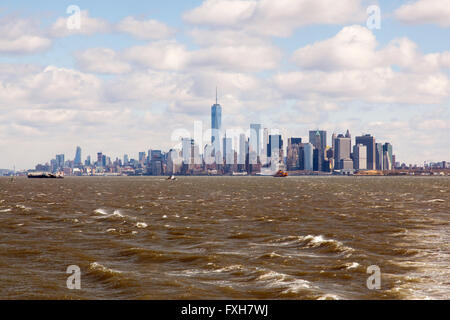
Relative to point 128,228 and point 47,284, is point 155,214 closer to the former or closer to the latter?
point 128,228

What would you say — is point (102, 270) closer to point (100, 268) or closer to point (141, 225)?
point (100, 268)

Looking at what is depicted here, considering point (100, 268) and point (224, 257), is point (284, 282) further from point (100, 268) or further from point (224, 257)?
point (100, 268)

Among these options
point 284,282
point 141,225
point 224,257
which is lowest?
point 284,282

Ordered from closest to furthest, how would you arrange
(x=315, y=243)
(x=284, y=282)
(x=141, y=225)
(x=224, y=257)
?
1. (x=284, y=282)
2. (x=224, y=257)
3. (x=315, y=243)
4. (x=141, y=225)

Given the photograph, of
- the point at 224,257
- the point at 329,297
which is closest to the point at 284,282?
the point at 329,297

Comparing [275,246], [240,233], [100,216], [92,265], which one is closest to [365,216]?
[240,233]

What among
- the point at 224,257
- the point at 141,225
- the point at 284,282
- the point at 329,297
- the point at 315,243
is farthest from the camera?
the point at 141,225

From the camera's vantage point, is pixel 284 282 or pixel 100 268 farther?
pixel 100 268

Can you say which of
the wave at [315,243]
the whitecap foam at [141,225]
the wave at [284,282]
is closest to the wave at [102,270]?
the wave at [284,282]

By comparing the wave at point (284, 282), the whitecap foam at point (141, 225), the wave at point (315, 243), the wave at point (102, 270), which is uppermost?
the whitecap foam at point (141, 225)

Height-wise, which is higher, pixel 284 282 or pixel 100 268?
pixel 100 268

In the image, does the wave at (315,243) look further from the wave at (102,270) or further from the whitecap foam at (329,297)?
the wave at (102,270)
